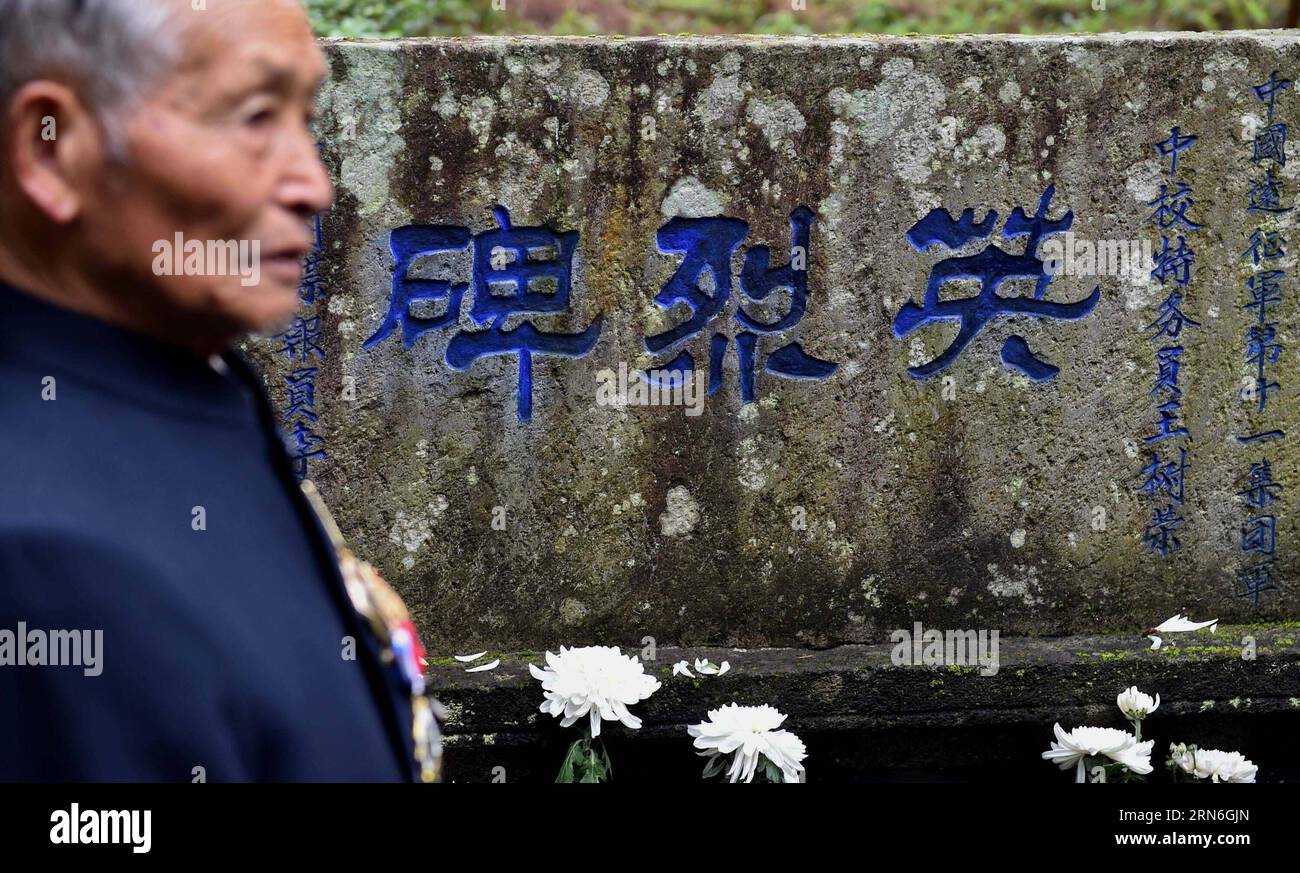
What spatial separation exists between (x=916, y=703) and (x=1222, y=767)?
0.80 m

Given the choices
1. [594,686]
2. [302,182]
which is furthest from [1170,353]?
[302,182]

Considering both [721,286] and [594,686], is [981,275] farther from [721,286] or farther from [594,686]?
[594,686]

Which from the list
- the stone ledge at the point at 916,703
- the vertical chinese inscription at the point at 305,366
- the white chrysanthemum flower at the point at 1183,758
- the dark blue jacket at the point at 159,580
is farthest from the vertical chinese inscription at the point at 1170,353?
the dark blue jacket at the point at 159,580

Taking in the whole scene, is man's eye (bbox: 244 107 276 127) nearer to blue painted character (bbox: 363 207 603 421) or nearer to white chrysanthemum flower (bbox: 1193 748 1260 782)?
blue painted character (bbox: 363 207 603 421)

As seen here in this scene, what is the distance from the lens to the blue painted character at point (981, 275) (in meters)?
3.45

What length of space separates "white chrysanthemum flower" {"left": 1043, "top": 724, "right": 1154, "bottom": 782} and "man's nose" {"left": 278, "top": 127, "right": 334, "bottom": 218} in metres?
2.84

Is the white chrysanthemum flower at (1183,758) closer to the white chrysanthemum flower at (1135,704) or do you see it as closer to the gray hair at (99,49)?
the white chrysanthemum flower at (1135,704)

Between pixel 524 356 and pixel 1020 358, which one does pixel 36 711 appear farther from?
pixel 1020 358

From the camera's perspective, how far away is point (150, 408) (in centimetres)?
94

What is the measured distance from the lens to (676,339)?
11.2 feet

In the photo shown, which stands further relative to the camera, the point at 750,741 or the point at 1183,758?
the point at 1183,758

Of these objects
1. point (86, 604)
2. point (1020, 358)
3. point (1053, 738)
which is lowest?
point (1053, 738)

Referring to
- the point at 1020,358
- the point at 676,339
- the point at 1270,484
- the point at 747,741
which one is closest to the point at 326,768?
the point at 747,741
